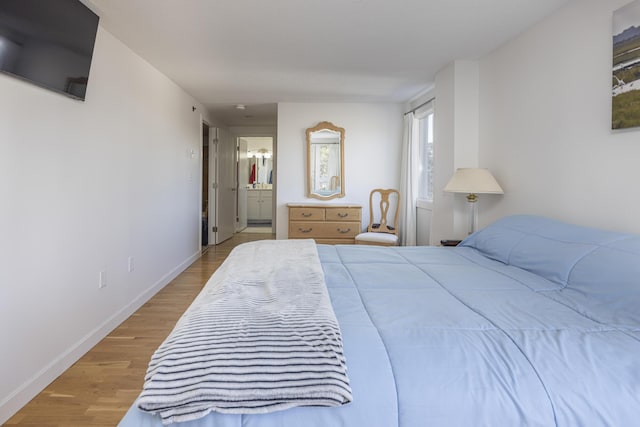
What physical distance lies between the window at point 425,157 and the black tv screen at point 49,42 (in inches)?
139

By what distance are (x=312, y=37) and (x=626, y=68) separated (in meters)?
1.96

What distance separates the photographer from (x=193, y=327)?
0.94 meters

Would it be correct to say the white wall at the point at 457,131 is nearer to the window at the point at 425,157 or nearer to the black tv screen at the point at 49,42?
the window at the point at 425,157

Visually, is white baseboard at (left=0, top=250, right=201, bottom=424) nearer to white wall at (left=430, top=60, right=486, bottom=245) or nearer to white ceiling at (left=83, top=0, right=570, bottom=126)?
white ceiling at (left=83, top=0, right=570, bottom=126)

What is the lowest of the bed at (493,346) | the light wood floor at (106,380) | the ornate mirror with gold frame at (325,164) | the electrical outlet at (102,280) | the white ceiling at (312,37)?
the light wood floor at (106,380)

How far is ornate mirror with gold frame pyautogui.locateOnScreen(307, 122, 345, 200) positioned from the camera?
4.95m

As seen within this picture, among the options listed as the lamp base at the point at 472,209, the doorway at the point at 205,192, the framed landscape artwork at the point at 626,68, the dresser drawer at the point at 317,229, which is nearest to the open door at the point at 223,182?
the doorway at the point at 205,192

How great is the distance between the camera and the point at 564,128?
2.22 m

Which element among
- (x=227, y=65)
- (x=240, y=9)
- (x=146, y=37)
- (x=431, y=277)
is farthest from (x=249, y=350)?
(x=227, y=65)

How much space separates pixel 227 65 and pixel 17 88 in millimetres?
1893

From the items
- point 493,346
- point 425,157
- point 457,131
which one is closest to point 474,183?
point 457,131

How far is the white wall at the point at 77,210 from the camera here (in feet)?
5.64

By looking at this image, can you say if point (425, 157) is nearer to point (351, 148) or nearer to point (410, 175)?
point (410, 175)

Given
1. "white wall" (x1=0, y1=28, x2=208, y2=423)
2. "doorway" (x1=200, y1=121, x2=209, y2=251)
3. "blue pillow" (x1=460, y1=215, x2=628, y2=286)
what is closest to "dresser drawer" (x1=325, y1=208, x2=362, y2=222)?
"white wall" (x1=0, y1=28, x2=208, y2=423)
